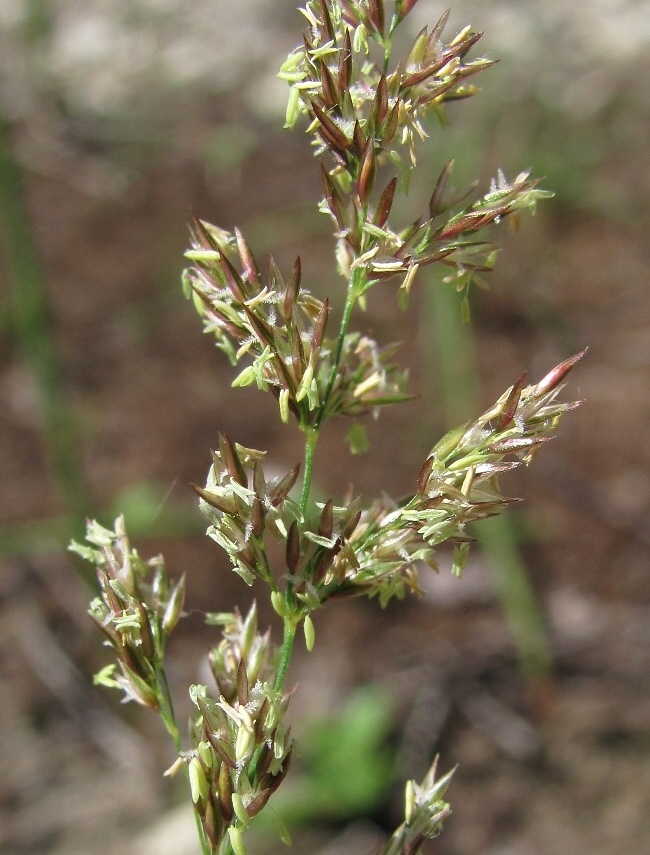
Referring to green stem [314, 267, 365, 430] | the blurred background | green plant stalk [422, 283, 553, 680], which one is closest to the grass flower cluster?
green stem [314, 267, 365, 430]

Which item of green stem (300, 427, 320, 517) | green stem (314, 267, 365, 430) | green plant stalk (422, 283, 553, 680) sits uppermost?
green stem (314, 267, 365, 430)

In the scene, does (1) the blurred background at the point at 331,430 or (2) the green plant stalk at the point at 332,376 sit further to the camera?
(1) the blurred background at the point at 331,430

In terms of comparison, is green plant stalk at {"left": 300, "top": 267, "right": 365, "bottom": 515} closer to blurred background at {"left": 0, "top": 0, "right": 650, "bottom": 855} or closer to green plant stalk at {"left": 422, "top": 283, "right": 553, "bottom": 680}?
blurred background at {"left": 0, "top": 0, "right": 650, "bottom": 855}

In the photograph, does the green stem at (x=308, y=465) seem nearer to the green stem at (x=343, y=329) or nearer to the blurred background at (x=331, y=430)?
the green stem at (x=343, y=329)

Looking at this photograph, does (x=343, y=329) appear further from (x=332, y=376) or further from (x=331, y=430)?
(x=331, y=430)

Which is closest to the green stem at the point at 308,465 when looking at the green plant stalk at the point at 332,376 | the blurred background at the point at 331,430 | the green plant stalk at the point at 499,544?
the green plant stalk at the point at 332,376

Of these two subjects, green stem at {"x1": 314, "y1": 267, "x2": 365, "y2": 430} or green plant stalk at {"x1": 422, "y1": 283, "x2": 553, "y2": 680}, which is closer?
green stem at {"x1": 314, "y1": 267, "x2": 365, "y2": 430}
